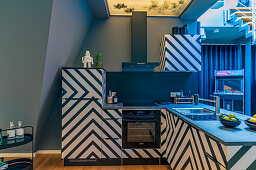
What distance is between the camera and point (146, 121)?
2.59 m

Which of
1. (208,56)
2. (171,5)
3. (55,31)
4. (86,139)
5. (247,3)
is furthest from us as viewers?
(208,56)

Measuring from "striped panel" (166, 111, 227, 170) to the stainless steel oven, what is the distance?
0.72ft

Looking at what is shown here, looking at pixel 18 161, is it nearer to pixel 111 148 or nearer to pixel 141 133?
pixel 111 148

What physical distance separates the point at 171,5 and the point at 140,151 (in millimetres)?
2678

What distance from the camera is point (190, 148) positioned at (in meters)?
1.69

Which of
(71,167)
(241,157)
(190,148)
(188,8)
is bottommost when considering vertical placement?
(71,167)

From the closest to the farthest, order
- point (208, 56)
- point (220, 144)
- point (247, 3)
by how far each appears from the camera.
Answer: point (220, 144) → point (247, 3) → point (208, 56)

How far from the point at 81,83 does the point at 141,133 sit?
1301 millimetres

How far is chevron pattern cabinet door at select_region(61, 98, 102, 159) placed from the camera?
2.52 m

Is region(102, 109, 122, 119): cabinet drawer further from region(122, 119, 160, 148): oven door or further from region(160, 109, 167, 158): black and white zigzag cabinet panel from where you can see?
region(160, 109, 167, 158): black and white zigzag cabinet panel

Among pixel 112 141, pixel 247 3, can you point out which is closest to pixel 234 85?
pixel 247 3

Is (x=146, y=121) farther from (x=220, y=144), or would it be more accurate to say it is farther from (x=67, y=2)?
(x=67, y=2)

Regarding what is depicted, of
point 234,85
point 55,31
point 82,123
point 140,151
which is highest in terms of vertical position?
point 55,31

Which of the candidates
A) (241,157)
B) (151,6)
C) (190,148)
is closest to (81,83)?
(190,148)
